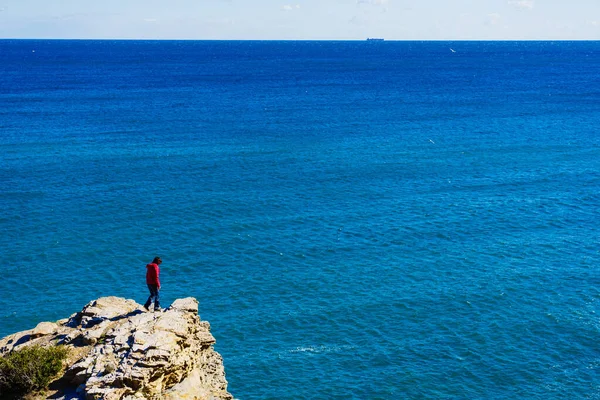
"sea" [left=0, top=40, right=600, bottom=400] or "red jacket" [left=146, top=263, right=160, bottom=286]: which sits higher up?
"red jacket" [left=146, top=263, right=160, bottom=286]

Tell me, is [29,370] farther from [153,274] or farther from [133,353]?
[153,274]

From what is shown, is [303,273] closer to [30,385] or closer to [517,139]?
[30,385]

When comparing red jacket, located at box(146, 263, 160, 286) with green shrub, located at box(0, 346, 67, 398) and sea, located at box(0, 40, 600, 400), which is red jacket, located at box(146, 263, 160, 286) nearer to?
green shrub, located at box(0, 346, 67, 398)

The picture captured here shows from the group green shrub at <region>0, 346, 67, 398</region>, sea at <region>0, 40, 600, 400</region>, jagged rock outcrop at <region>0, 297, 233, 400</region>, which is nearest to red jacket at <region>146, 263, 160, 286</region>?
jagged rock outcrop at <region>0, 297, 233, 400</region>

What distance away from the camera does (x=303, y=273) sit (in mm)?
58344

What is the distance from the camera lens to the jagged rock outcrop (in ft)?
81.6

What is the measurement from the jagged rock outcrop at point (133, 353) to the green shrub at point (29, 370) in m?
0.59

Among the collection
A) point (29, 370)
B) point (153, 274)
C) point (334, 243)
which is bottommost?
point (334, 243)

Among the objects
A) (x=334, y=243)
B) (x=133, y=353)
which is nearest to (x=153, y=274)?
(x=133, y=353)

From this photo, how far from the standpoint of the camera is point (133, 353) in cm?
2556

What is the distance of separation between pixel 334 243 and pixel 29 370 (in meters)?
42.0

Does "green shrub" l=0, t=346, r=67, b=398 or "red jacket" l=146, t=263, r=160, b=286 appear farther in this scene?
"red jacket" l=146, t=263, r=160, b=286

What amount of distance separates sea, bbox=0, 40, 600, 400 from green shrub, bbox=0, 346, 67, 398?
17.4 meters

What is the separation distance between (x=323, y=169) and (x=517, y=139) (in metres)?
40.9
